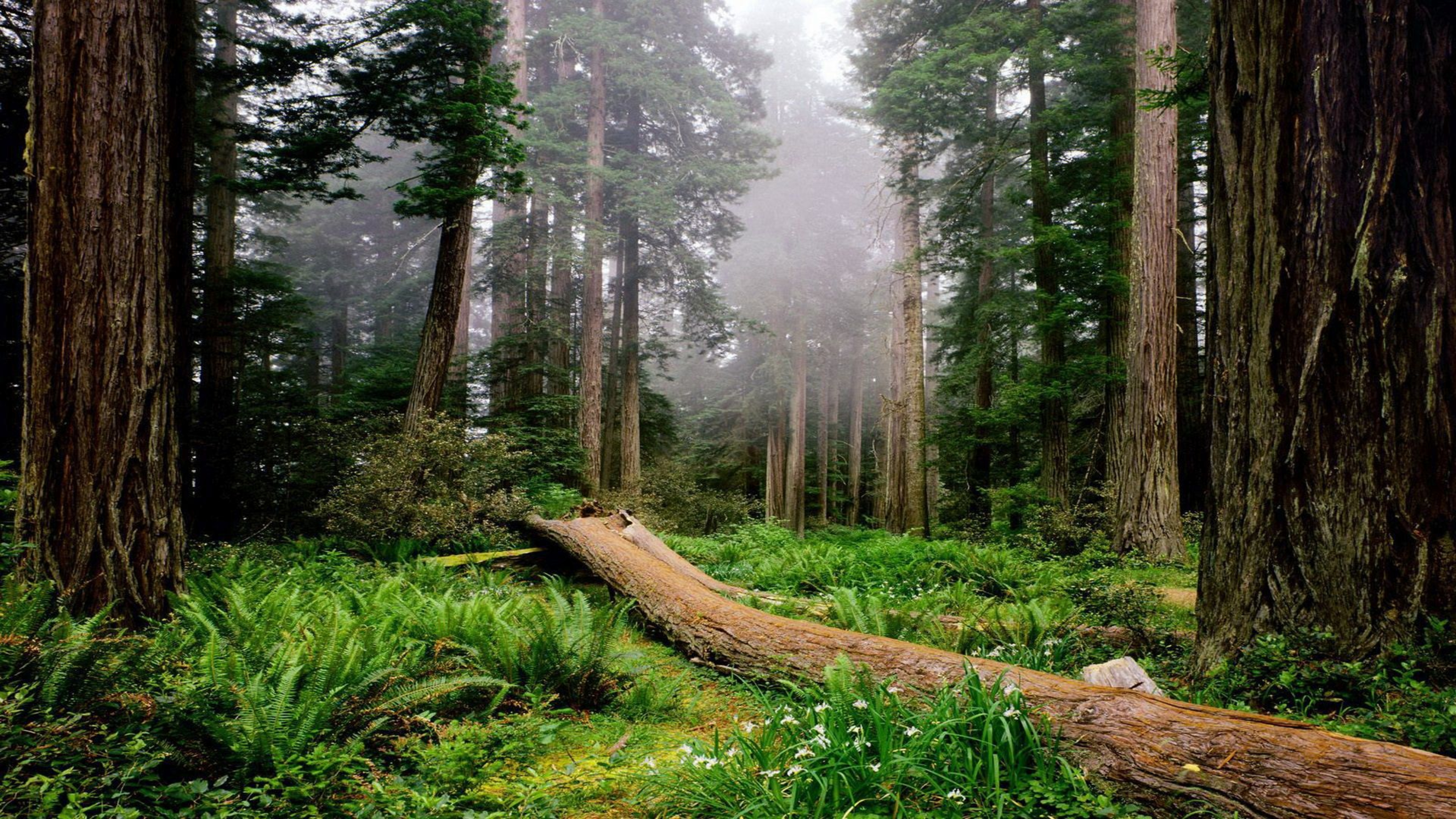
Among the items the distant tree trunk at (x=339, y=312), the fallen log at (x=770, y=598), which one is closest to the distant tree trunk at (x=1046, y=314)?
the fallen log at (x=770, y=598)

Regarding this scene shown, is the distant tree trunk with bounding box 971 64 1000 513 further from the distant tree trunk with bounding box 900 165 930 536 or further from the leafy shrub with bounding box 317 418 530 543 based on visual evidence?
the leafy shrub with bounding box 317 418 530 543

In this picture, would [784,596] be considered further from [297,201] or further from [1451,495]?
[297,201]

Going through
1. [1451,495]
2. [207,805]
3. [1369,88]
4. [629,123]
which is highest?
[629,123]

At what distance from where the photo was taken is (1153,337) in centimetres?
903

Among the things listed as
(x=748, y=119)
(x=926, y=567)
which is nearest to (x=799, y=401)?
(x=748, y=119)

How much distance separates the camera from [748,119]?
20.4m

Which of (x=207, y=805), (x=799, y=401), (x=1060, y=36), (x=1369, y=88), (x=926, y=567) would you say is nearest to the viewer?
(x=207, y=805)

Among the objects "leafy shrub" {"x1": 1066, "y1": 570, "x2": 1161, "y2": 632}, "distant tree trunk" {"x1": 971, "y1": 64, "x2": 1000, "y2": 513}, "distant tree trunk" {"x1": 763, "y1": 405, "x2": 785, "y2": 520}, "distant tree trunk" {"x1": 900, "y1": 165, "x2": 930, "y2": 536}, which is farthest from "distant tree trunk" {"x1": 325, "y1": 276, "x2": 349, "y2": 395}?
"leafy shrub" {"x1": 1066, "y1": 570, "x2": 1161, "y2": 632}

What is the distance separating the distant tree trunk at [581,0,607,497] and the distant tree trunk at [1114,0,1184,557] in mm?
11118

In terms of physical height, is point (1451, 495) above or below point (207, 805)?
above

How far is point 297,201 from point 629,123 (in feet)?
62.3

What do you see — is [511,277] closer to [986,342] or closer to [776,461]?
[986,342]

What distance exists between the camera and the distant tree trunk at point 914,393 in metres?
14.3

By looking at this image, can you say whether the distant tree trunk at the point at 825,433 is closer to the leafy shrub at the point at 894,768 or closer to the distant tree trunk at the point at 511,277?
the distant tree trunk at the point at 511,277
